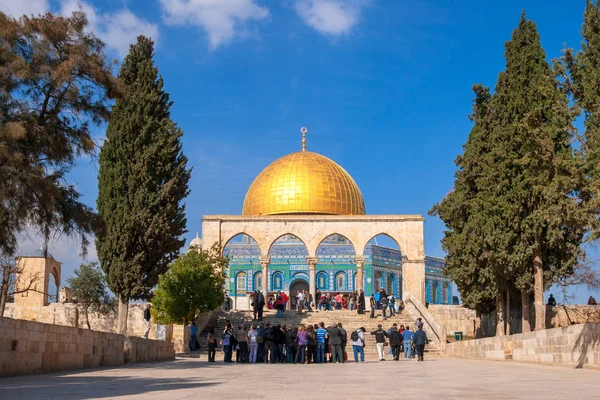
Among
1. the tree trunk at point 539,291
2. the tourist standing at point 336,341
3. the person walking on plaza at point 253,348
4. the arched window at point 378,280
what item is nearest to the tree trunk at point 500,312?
the tree trunk at point 539,291

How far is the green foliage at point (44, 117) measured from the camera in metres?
12.1

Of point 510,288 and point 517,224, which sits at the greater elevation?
point 517,224

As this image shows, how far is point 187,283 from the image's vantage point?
2489 centimetres

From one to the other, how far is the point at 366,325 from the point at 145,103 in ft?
36.4

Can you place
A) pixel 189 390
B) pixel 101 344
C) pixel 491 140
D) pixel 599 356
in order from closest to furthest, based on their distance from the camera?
pixel 189 390, pixel 599 356, pixel 101 344, pixel 491 140

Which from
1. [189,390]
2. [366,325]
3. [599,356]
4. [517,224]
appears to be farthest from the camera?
[366,325]

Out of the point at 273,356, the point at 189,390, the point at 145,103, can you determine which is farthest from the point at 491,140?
the point at 189,390

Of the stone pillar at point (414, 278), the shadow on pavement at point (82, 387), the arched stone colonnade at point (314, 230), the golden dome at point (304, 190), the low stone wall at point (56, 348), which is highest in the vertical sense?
the golden dome at point (304, 190)

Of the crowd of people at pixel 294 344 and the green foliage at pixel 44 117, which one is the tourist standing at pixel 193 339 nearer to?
the crowd of people at pixel 294 344

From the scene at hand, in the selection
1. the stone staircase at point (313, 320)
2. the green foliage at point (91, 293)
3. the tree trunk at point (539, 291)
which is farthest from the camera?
the green foliage at point (91, 293)

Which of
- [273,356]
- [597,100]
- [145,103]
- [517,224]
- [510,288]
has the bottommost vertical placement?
[273,356]

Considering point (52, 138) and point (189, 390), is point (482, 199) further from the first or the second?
point (189, 390)

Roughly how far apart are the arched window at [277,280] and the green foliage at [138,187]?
1231 inches

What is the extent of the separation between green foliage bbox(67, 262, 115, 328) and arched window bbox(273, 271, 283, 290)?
23341mm
